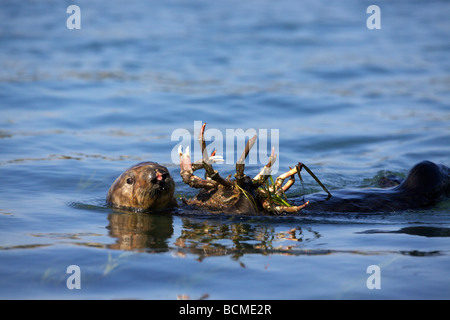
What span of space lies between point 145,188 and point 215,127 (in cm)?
511

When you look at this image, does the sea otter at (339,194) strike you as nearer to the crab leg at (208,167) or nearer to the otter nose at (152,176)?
the otter nose at (152,176)

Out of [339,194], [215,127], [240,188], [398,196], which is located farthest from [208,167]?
[215,127]

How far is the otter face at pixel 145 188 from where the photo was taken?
5.39m

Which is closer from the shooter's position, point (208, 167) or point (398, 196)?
point (208, 167)

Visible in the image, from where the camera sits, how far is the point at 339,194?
5762 mm

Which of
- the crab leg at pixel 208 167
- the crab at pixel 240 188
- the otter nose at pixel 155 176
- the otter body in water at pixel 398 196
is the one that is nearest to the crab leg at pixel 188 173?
the crab at pixel 240 188

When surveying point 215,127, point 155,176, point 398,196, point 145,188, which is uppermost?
point 215,127

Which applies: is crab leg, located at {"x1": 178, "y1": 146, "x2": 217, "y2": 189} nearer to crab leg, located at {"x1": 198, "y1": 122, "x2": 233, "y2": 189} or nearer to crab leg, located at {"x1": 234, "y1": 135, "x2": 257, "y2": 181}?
crab leg, located at {"x1": 198, "y1": 122, "x2": 233, "y2": 189}

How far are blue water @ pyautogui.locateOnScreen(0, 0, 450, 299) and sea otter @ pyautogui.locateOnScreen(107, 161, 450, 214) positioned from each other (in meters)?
0.11

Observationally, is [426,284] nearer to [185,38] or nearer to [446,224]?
[446,224]

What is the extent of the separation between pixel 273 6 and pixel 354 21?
3904 millimetres

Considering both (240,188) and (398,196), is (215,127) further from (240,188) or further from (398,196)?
(240,188)

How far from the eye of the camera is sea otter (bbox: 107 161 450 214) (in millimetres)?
5448

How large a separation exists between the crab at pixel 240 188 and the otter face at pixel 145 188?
0.98 ft
